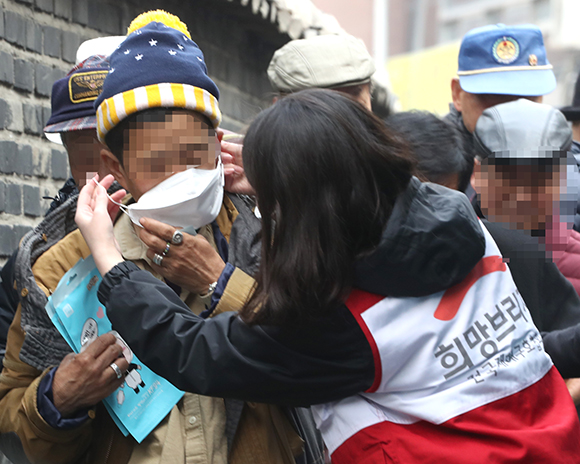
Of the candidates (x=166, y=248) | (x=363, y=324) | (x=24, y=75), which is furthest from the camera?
(x=24, y=75)

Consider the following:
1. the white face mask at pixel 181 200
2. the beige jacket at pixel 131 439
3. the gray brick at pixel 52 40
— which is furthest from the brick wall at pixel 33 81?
the beige jacket at pixel 131 439

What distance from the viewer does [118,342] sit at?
174 cm

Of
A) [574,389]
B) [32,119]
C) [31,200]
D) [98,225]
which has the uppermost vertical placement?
[98,225]

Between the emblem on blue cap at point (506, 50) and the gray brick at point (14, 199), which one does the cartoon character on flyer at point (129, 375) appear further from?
the emblem on blue cap at point (506, 50)

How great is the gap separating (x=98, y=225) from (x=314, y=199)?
61 centimetres

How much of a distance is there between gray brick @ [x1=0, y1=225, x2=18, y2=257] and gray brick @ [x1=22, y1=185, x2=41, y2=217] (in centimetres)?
14

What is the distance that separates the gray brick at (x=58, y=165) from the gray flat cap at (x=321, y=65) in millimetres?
1100

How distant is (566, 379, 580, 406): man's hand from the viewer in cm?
216

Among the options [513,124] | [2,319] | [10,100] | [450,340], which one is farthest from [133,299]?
[10,100]

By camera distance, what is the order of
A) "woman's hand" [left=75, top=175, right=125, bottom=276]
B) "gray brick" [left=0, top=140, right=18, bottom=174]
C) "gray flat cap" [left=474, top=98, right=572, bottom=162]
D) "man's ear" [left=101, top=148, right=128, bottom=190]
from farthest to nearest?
1. "gray brick" [left=0, top=140, right=18, bottom=174]
2. "gray flat cap" [left=474, top=98, right=572, bottom=162]
3. "man's ear" [left=101, top=148, right=128, bottom=190]
4. "woman's hand" [left=75, top=175, right=125, bottom=276]

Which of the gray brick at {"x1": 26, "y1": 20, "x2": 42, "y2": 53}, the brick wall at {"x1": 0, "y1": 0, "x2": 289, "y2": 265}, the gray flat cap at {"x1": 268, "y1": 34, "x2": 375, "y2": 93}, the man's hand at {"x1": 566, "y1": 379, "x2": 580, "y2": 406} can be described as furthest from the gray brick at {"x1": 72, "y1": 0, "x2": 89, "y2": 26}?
the man's hand at {"x1": 566, "y1": 379, "x2": 580, "y2": 406}

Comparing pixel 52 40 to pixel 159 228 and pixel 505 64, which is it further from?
pixel 505 64

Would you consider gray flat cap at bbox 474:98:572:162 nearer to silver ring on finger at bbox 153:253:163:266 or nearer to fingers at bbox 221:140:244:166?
fingers at bbox 221:140:244:166

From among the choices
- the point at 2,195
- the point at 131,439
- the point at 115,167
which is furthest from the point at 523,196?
the point at 2,195
